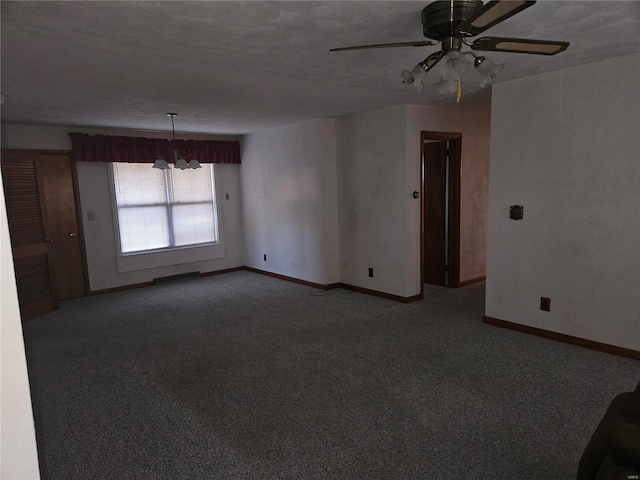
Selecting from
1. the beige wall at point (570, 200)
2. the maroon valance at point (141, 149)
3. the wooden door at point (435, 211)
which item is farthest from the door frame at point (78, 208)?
the beige wall at point (570, 200)

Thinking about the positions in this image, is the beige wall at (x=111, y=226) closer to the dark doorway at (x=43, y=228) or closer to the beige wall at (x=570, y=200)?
the dark doorway at (x=43, y=228)

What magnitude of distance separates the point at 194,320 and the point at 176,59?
2.87 meters

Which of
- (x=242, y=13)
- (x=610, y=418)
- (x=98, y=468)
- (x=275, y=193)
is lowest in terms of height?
(x=98, y=468)

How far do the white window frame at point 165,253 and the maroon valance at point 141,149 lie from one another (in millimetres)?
244

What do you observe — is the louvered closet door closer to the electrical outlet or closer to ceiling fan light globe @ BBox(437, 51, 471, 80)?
ceiling fan light globe @ BBox(437, 51, 471, 80)

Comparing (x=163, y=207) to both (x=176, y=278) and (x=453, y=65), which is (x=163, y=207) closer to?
(x=176, y=278)

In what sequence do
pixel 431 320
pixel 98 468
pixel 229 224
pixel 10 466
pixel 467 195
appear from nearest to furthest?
pixel 10 466 < pixel 98 468 < pixel 431 320 < pixel 467 195 < pixel 229 224

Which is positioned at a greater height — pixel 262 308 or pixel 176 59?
pixel 176 59

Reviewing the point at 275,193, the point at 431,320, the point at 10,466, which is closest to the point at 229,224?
the point at 275,193

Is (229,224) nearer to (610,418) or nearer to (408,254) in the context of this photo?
(408,254)

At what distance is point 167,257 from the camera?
6527mm

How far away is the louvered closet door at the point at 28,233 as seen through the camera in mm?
4742

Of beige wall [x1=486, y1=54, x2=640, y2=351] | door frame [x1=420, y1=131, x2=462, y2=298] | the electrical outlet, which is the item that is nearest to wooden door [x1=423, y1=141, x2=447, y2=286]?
door frame [x1=420, y1=131, x2=462, y2=298]

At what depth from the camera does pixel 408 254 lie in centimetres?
491
